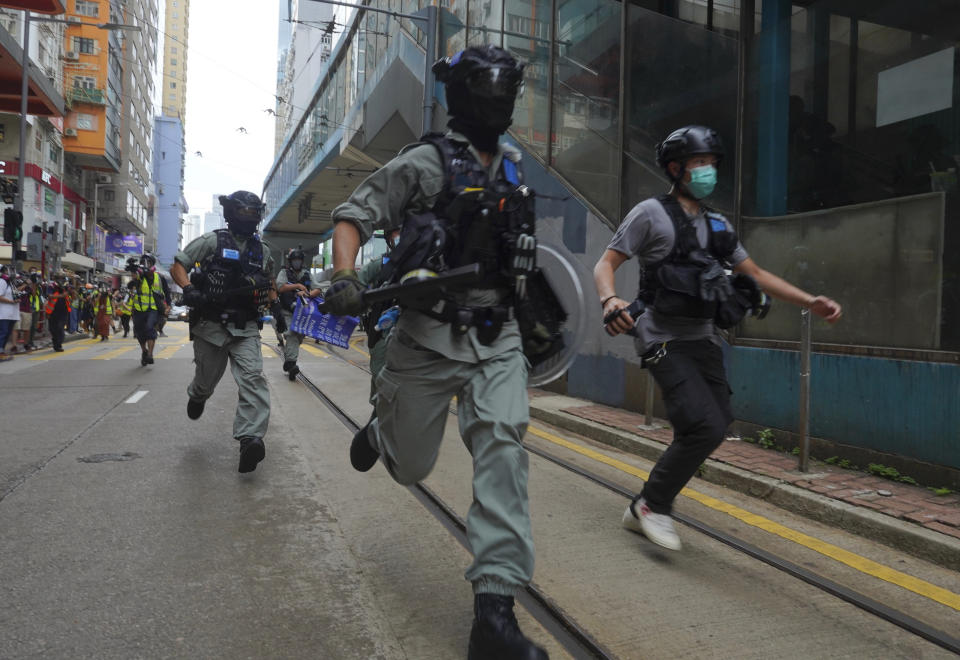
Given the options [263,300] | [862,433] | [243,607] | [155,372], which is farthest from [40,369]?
[862,433]

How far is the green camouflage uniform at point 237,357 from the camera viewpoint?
15.5 feet

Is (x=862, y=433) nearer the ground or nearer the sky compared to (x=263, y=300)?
nearer the ground

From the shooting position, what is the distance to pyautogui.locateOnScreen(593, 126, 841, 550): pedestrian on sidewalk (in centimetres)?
322

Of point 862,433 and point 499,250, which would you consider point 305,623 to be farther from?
point 862,433

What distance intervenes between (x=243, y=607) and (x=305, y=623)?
11.1 inches

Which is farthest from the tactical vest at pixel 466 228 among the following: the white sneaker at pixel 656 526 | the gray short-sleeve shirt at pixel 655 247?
the white sneaker at pixel 656 526

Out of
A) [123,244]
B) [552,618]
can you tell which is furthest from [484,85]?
[123,244]

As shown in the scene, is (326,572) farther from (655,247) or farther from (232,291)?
(232,291)

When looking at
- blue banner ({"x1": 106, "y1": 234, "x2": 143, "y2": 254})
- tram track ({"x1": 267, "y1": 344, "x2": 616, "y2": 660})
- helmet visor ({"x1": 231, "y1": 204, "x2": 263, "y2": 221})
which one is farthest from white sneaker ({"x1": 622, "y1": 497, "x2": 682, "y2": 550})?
blue banner ({"x1": 106, "y1": 234, "x2": 143, "y2": 254})

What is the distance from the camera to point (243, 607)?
8.73 ft

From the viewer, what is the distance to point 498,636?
2092mm

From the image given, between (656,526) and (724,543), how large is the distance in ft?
1.37

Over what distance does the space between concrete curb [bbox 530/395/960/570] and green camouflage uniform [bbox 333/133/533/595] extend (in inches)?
92.4

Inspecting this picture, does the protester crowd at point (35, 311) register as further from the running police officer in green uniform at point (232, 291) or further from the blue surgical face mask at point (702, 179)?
the blue surgical face mask at point (702, 179)
